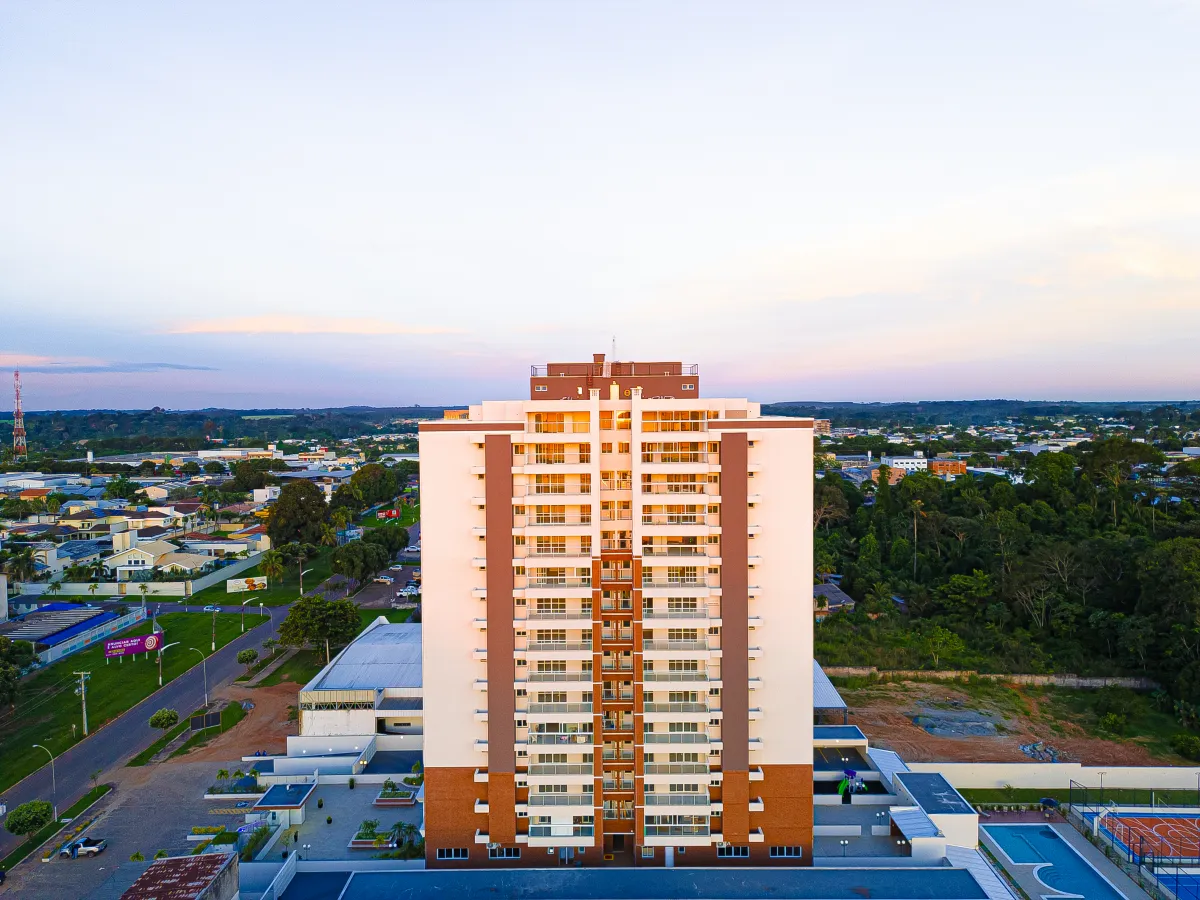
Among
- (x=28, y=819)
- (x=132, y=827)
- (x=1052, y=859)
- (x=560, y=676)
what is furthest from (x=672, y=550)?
(x=28, y=819)

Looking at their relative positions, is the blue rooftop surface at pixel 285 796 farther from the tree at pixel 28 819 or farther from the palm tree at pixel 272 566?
the palm tree at pixel 272 566

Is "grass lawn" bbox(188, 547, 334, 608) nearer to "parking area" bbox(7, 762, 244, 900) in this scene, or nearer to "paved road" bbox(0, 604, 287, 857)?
"paved road" bbox(0, 604, 287, 857)

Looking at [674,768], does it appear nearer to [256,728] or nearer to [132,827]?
[132,827]

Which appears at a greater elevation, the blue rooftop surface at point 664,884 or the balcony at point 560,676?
the balcony at point 560,676

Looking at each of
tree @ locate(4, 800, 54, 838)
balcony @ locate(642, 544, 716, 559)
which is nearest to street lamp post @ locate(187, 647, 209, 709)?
tree @ locate(4, 800, 54, 838)

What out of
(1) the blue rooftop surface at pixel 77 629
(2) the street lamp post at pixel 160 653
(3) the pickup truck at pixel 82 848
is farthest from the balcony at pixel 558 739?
(1) the blue rooftop surface at pixel 77 629

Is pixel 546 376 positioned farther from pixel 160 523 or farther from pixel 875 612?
pixel 160 523
